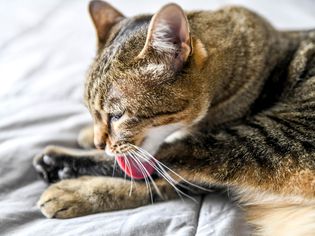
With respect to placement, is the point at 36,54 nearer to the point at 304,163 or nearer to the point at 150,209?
the point at 150,209

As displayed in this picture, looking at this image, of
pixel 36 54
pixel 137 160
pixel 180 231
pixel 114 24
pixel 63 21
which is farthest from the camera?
pixel 63 21

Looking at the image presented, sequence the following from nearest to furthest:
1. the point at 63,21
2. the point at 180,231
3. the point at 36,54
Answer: the point at 180,231 < the point at 36,54 < the point at 63,21

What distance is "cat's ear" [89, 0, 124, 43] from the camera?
52.2 inches

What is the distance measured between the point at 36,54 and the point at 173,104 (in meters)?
0.84

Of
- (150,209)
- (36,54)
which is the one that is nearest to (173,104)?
(150,209)

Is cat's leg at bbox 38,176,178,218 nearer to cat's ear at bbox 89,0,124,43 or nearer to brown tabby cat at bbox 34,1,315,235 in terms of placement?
brown tabby cat at bbox 34,1,315,235

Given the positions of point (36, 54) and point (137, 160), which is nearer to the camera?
point (137, 160)

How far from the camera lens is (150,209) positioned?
1179 millimetres

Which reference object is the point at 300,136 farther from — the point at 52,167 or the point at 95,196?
the point at 52,167

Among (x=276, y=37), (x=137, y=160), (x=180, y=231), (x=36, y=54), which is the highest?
(x=276, y=37)

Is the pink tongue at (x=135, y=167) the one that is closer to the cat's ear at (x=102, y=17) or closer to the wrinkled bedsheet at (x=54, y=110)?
the wrinkled bedsheet at (x=54, y=110)

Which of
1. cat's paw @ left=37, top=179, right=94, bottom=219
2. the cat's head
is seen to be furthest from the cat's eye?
cat's paw @ left=37, top=179, right=94, bottom=219

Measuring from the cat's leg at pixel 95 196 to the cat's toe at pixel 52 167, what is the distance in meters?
0.05

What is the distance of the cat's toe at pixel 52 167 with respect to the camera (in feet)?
4.27
